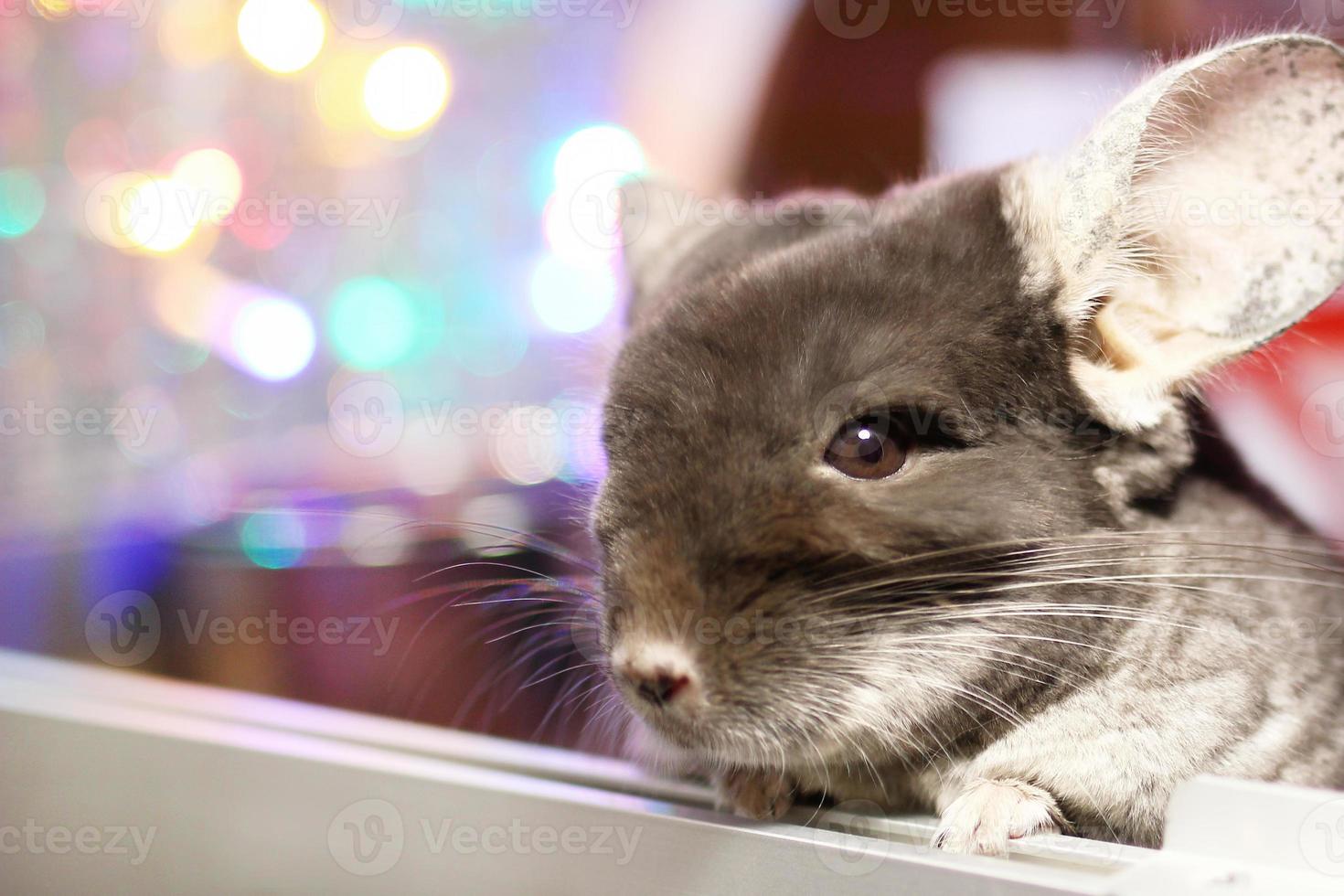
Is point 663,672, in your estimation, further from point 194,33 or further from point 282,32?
point 194,33

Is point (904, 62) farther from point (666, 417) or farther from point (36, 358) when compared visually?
point (36, 358)

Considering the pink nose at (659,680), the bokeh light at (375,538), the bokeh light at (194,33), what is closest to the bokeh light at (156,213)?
the bokeh light at (194,33)

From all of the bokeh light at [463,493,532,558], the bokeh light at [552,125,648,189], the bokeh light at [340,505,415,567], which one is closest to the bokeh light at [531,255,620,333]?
the bokeh light at [552,125,648,189]

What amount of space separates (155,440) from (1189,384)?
10.4 feet

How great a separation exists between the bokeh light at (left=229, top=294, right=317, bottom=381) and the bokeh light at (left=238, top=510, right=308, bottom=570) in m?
1.31

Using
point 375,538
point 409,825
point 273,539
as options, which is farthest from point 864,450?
point 273,539

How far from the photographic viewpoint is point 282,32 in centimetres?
300

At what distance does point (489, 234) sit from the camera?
3.25m

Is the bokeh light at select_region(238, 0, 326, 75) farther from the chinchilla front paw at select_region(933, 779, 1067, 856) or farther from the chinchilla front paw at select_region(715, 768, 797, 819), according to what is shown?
the chinchilla front paw at select_region(933, 779, 1067, 856)

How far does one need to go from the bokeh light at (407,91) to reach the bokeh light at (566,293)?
0.55 m

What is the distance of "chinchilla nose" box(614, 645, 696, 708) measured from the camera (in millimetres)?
1021

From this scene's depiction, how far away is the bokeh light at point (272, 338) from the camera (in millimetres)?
3428

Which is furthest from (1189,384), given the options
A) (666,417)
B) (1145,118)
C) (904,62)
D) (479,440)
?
(479,440)

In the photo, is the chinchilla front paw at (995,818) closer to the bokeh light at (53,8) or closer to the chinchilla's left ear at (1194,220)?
the chinchilla's left ear at (1194,220)
